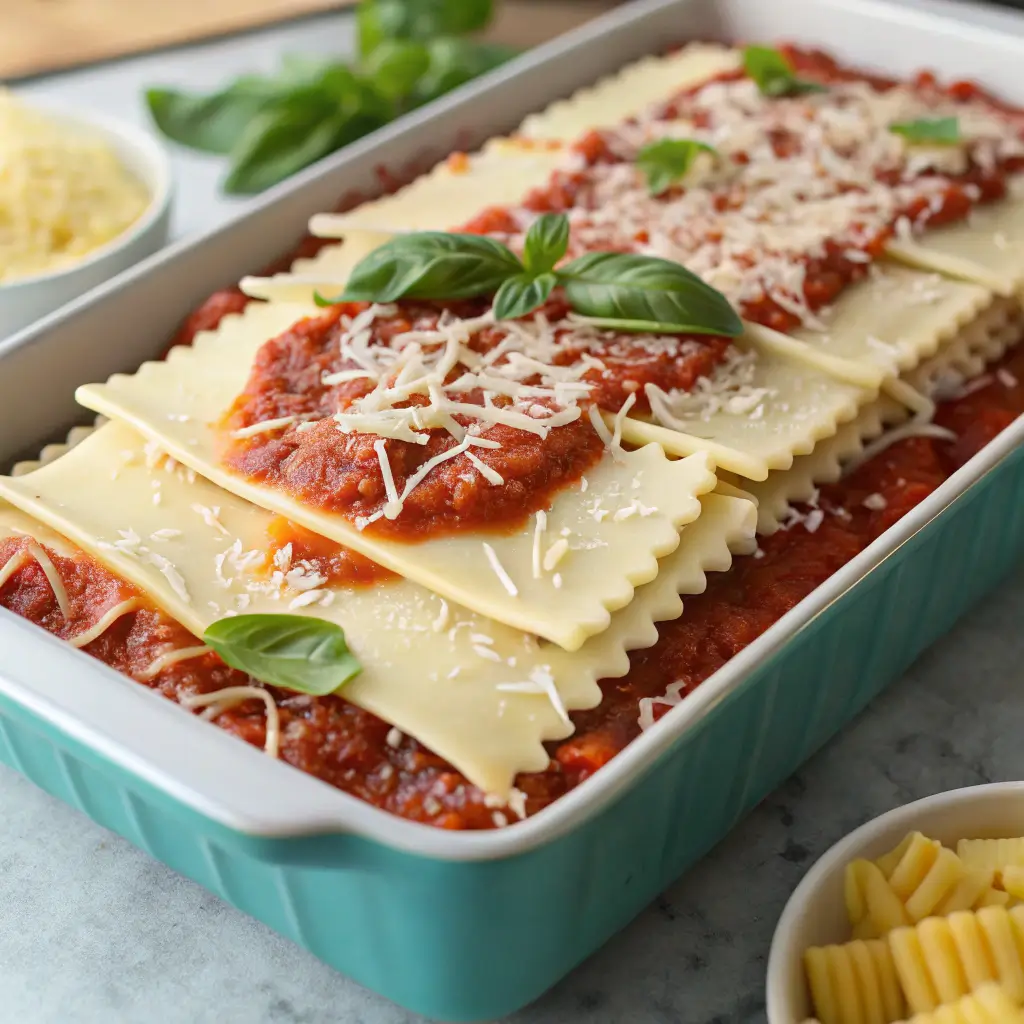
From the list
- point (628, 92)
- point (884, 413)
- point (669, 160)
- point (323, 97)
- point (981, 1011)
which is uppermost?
point (669, 160)

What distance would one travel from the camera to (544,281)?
3.52m

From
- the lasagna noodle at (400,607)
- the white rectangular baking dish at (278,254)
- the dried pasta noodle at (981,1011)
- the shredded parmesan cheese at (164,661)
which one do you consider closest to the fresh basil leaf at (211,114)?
the white rectangular baking dish at (278,254)

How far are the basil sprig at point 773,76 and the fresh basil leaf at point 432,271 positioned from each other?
5.40 feet

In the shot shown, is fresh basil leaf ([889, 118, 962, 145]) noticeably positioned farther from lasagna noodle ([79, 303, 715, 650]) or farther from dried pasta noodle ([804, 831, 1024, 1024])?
dried pasta noodle ([804, 831, 1024, 1024])

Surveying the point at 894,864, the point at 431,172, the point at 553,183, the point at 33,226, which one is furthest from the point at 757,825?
the point at 33,226

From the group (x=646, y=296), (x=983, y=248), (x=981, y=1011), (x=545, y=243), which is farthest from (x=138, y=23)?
(x=981, y=1011)

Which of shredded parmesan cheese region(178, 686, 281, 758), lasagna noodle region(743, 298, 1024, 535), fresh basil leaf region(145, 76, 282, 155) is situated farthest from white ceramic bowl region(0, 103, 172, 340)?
lasagna noodle region(743, 298, 1024, 535)

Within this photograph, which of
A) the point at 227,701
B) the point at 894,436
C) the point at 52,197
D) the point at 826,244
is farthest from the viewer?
the point at 52,197

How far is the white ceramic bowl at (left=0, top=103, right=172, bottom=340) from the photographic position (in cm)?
424

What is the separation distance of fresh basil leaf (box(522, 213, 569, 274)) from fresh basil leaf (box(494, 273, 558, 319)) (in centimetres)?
8

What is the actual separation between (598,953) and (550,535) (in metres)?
0.86

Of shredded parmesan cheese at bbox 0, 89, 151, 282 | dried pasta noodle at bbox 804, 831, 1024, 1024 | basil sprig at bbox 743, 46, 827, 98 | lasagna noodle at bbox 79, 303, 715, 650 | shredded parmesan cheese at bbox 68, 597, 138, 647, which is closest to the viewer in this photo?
dried pasta noodle at bbox 804, 831, 1024, 1024

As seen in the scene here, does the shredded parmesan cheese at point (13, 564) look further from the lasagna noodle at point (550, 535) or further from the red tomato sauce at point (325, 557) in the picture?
the red tomato sauce at point (325, 557)

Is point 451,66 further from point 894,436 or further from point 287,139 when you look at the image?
point 894,436
